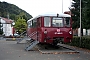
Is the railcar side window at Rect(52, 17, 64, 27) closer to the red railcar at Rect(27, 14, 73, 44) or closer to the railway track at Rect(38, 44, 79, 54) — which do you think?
the red railcar at Rect(27, 14, 73, 44)

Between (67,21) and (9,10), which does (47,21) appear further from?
(9,10)

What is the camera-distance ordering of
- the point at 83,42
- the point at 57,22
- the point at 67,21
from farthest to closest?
the point at 83,42 < the point at 67,21 < the point at 57,22

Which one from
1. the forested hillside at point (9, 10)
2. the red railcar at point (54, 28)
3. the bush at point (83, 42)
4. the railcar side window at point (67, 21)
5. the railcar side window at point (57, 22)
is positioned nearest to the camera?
the red railcar at point (54, 28)

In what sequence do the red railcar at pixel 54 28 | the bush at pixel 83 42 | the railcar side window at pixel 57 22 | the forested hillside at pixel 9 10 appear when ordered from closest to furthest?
the red railcar at pixel 54 28 < the railcar side window at pixel 57 22 < the bush at pixel 83 42 < the forested hillside at pixel 9 10

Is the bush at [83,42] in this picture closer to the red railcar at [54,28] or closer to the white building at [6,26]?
the red railcar at [54,28]

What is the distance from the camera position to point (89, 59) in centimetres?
1412

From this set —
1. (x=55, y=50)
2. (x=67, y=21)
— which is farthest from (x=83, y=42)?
(x=55, y=50)

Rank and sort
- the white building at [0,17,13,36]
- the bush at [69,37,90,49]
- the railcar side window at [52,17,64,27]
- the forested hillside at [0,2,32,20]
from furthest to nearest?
the forested hillside at [0,2,32,20]
the white building at [0,17,13,36]
the bush at [69,37,90,49]
the railcar side window at [52,17,64,27]

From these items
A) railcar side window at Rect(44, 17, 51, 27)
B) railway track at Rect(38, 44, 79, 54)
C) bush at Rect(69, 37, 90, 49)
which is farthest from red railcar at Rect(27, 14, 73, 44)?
bush at Rect(69, 37, 90, 49)

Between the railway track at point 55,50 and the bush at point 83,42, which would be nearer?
the railway track at point 55,50

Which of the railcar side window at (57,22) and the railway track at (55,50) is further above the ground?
the railcar side window at (57,22)

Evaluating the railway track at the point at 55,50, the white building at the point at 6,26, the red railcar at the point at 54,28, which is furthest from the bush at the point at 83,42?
the white building at the point at 6,26

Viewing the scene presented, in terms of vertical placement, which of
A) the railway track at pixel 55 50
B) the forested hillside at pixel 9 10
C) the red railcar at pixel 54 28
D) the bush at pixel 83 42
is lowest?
the railway track at pixel 55 50

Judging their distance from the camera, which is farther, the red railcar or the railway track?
the red railcar
